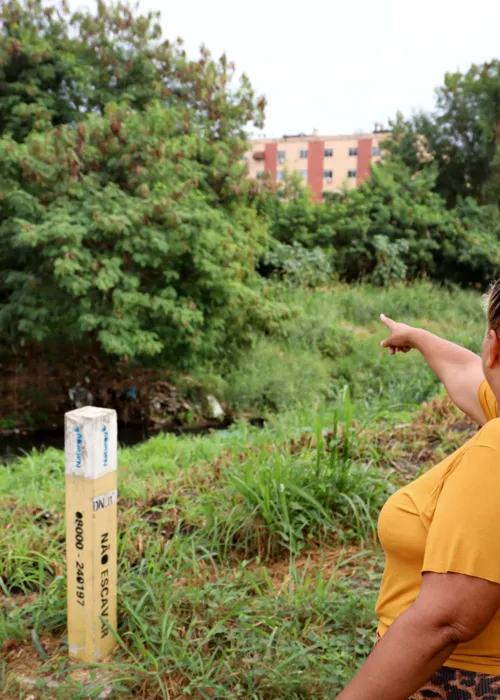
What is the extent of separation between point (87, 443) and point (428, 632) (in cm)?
159

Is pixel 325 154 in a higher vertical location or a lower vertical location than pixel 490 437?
higher

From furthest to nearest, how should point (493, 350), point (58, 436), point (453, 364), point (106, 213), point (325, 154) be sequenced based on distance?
1. point (325, 154)
2. point (58, 436)
3. point (106, 213)
4. point (453, 364)
5. point (493, 350)

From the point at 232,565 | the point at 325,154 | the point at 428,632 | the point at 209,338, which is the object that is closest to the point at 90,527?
the point at 232,565

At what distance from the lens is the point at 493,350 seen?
1.19m

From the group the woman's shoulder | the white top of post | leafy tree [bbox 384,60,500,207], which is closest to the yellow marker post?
the white top of post

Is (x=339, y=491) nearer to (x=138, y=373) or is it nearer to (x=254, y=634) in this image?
(x=254, y=634)

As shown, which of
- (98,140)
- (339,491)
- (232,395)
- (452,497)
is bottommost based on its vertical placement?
(232,395)

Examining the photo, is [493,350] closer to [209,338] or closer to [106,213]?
[106,213]

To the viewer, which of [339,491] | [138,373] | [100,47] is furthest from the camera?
[100,47]

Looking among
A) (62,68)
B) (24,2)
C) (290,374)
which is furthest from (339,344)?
(24,2)

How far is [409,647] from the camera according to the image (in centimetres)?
A: 105

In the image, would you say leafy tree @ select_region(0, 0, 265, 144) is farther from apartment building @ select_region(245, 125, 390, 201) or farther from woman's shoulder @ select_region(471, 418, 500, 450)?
apartment building @ select_region(245, 125, 390, 201)

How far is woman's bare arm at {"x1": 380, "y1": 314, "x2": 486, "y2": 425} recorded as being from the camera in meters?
1.86

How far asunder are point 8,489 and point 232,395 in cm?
647
